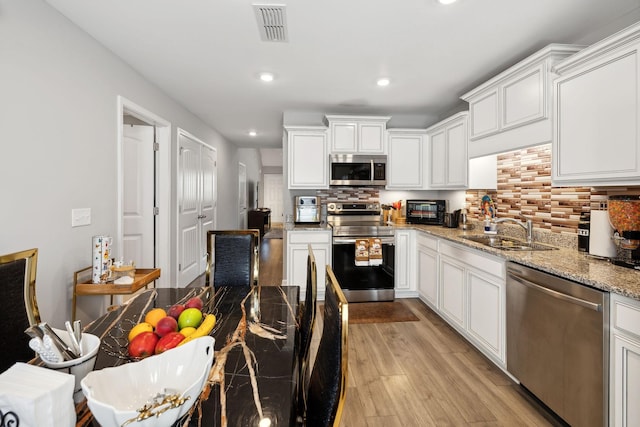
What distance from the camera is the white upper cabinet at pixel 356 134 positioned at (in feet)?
13.0

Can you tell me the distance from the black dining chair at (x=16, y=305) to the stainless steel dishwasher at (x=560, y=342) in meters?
2.54

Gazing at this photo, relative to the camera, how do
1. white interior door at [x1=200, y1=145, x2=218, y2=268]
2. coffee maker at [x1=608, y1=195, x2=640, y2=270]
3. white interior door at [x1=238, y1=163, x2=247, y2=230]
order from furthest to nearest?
white interior door at [x1=238, y1=163, x2=247, y2=230] < white interior door at [x1=200, y1=145, x2=218, y2=268] < coffee maker at [x1=608, y1=195, x2=640, y2=270]

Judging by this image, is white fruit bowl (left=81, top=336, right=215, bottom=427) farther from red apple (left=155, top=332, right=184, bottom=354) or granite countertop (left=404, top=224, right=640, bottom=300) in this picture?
granite countertop (left=404, top=224, right=640, bottom=300)

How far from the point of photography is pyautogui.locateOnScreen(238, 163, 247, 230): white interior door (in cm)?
778

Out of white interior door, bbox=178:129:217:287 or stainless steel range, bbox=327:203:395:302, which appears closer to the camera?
stainless steel range, bbox=327:203:395:302

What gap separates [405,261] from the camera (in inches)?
151

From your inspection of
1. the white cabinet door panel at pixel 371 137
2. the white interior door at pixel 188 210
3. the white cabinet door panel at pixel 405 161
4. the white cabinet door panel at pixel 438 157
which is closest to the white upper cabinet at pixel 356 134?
the white cabinet door panel at pixel 371 137

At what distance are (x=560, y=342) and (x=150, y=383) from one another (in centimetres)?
197

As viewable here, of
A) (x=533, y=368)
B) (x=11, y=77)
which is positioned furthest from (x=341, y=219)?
(x=11, y=77)

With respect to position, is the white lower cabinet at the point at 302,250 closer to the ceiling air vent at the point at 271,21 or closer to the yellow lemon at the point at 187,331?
the ceiling air vent at the point at 271,21

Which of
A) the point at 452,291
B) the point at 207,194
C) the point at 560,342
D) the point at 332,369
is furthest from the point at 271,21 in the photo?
the point at 207,194

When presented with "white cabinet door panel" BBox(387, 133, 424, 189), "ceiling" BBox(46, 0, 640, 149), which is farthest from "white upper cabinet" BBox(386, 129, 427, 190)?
"ceiling" BBox(46, 0, 640, 149)

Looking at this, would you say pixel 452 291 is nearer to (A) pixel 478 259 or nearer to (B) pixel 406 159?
(A) pixel 478 259

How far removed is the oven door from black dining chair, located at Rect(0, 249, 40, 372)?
2773 mm
